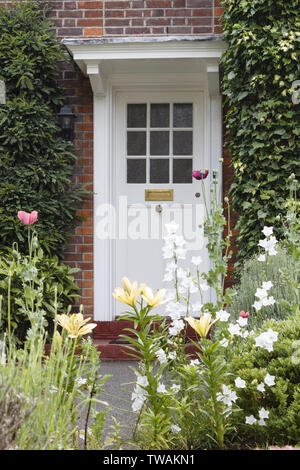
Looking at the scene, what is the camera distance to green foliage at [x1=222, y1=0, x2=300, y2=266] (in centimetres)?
491

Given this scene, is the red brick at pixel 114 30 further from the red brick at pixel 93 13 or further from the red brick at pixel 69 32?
the red brick at pixel 69 32

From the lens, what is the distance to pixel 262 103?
5.02m

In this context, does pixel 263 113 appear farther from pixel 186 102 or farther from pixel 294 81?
pixel 186 102

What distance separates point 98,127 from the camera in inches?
226

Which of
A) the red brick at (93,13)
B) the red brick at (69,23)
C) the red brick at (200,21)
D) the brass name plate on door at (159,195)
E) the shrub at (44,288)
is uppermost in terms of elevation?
the red brick at (93,13)

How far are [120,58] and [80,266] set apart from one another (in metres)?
2.15

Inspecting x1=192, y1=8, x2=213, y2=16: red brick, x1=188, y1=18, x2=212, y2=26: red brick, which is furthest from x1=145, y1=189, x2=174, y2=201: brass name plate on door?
x1=192, y1=8, x2=213, y2=16: red brick

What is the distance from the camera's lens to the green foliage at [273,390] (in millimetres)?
2295

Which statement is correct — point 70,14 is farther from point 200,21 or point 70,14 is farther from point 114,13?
point 200,21

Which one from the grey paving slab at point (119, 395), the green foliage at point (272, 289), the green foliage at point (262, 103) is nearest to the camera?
the grey paving slab at point (119, 395)

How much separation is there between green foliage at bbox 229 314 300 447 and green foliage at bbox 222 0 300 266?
251 centimetres

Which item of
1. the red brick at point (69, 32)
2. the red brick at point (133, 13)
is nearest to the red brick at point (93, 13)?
the red brick at point (69, 32)

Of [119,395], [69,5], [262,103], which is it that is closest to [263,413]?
[119,395]

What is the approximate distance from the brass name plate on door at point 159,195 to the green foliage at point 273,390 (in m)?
3.32
